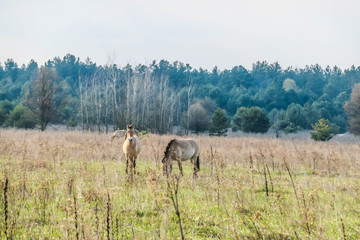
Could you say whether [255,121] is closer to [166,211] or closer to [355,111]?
[355,111]

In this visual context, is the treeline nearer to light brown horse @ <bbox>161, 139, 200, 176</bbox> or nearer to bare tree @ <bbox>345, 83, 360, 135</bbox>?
bare tree @ <bbox>345, 83, 360, 135</bbox>

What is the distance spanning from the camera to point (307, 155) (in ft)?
44.9

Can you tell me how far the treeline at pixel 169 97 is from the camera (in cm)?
3919

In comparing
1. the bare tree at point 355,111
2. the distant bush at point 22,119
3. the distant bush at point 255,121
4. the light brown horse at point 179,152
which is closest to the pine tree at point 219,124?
the distant bush at point 255,121

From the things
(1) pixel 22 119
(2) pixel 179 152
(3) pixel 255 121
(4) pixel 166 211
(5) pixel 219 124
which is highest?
(1) pixel 22 119

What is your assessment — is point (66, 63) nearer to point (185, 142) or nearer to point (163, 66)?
point (163, 66)

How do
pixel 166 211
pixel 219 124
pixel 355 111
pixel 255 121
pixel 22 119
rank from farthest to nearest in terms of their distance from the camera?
pixel 355 111 → pixel 255 121 → pixel 219 124 → pixel 22 119 → pixel 166 211

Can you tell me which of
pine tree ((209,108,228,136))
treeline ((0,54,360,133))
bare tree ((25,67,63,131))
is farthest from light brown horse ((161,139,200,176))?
pine tree ((209,108,228,136))

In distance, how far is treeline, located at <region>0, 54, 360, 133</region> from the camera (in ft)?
129

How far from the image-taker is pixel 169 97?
5275cm

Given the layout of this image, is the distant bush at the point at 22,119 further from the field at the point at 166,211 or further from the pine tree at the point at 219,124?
the field at the point at 166,211

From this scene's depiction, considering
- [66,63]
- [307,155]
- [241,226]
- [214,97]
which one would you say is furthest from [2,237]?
[66,63]

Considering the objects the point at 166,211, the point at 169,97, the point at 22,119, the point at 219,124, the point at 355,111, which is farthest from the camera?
the point at 169,97

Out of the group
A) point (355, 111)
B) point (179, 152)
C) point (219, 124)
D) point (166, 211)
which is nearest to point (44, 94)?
point (219, 124)
